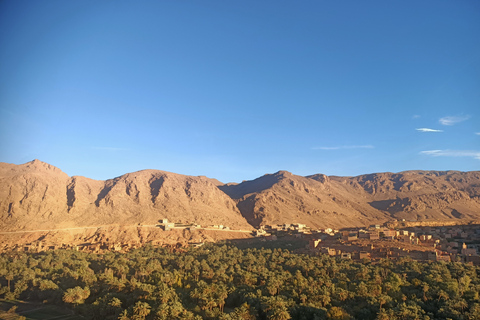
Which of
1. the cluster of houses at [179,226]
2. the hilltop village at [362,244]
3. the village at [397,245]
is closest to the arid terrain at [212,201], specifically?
the cluster of houses at [179,226]

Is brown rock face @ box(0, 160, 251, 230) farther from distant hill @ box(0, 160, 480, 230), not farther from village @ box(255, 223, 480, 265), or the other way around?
village @ box(255, 223, 480, 265)

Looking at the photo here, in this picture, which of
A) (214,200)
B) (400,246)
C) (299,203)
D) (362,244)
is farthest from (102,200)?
(400,246)

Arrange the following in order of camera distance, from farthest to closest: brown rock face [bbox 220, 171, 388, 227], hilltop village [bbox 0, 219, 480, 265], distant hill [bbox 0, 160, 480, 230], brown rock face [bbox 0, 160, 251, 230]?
brown rock face [bbox 220, 171, 388, 227] → distant hill [bbox 0, 160, 480, 230] → brown rock face [bbox 0, 160, 251, 230] → hilltop village [bbox 0, 219, 480, 265]

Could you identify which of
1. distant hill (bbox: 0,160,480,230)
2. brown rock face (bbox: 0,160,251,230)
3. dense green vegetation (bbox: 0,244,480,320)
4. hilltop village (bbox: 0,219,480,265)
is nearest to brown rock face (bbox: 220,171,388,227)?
distant hill (bbox: 0,160,480,230)

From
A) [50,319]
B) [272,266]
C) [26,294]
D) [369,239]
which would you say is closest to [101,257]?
[26,294]

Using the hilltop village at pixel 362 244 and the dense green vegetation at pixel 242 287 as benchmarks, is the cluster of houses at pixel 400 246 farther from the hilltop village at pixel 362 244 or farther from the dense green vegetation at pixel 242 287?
the dense green vegetation at pixel 242 287

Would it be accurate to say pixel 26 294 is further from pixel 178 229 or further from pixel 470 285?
pixel 470 285
